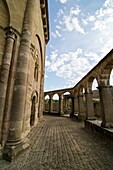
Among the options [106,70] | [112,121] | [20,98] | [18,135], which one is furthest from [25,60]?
[112,121]

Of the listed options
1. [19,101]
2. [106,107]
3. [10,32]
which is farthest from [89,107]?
[10,32]

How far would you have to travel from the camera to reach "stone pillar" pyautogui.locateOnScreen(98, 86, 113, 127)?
6049 millimetres

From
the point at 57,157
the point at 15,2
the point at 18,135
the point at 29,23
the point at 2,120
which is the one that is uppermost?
the point at 15,2

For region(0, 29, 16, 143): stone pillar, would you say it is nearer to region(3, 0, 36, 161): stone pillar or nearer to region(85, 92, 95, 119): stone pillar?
region(3, 0, 36, 161): stone pillar

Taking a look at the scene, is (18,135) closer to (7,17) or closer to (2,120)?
(2,120)

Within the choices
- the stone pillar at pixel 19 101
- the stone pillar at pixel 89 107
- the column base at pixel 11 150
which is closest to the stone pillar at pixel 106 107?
the stone pillar at pixel 89 107

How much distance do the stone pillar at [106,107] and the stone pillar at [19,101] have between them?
4.61 meters

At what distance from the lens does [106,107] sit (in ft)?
21.0

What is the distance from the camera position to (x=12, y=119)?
3.92m

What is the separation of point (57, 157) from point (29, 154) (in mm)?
1012

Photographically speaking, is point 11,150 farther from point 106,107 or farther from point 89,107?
point 89,107

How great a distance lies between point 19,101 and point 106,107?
5233 millimetres

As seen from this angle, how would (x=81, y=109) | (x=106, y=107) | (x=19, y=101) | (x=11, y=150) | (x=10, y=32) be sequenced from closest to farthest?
(x=11, y=150) < (x=19, y=101) < (x=10, y=32) < (x=106, y=107) < (x=81, y=109)

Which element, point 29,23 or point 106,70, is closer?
point 29,23
